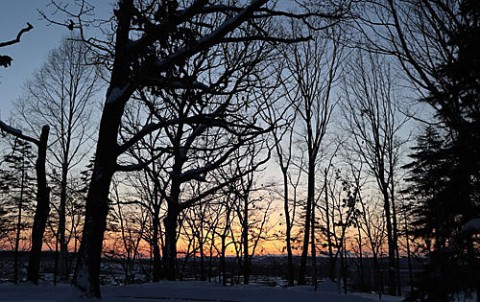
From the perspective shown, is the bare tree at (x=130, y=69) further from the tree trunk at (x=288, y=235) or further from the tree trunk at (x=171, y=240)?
the tree trunk at (x=288, y=235)

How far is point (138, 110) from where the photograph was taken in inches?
637

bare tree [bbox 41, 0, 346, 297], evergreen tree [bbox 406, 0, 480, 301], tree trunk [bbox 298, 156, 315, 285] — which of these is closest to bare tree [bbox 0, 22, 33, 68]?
bare tree [bbox 41, 0, 346, 297]

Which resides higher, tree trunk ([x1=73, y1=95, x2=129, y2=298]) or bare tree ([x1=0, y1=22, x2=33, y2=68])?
bare tree ([x1=0, y1=22, x2=33, y2=68])

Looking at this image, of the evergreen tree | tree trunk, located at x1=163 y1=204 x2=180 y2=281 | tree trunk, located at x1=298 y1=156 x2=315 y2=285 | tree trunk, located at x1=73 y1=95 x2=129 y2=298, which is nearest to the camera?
the evergreen tree

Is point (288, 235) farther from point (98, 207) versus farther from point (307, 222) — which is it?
point (98, 207)

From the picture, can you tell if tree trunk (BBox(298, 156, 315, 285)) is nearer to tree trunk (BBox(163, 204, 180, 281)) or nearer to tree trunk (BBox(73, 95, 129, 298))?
tree trunk (BBox(163, 204, 180, 281))

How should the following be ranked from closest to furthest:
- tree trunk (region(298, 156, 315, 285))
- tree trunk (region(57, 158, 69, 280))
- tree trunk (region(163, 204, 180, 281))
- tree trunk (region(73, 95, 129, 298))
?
tree trunk (region(73, 95, 129, 298)) < tree trunk (region(163, 204, 180, 281)) < tree trunk (region(298, 156, 315, 285)) < tree trunk (region(57, 158, 69, 280))

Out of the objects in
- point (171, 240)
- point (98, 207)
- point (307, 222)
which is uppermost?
point (307, 222)

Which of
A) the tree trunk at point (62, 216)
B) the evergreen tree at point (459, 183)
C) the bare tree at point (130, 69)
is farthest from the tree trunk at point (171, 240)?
the tree trunk at point (62, 216)

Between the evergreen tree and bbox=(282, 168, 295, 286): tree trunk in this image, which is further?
bbox=(282, 168, 295, 286): tree trunk

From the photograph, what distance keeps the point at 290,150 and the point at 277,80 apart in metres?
5.67

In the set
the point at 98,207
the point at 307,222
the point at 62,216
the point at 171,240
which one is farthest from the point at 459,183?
the point at 62,216

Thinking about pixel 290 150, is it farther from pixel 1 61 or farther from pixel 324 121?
pixel 1 61

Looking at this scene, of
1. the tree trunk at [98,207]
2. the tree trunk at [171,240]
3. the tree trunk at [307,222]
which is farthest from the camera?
the tree trunk at [307,222]
